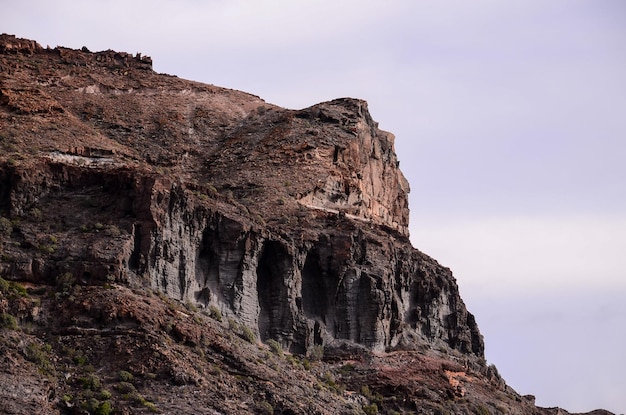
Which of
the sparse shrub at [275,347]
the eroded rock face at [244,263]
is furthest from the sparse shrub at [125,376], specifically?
the sparse shrub at [275,347]

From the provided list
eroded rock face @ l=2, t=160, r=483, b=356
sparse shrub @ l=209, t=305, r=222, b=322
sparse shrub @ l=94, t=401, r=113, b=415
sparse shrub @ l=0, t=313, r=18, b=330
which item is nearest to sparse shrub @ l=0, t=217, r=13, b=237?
eroded rock face @ l=2, t=160, r=483, b=356

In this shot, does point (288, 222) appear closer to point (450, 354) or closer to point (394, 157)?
point (450, 354)

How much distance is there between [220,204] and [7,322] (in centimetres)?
2258

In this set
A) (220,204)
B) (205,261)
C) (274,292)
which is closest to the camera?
(205,261)

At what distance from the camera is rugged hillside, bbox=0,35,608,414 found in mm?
95562

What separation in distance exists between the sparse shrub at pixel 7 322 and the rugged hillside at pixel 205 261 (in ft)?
0.25

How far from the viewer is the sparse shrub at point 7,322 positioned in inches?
3701

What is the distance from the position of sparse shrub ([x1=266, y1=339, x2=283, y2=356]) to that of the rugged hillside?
15 centimetres

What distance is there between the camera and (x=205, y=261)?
365 ft

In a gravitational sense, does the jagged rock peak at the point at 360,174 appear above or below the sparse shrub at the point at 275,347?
above

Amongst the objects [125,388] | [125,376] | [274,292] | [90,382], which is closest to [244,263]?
[274,292]

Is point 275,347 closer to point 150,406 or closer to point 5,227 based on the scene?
point 5,227

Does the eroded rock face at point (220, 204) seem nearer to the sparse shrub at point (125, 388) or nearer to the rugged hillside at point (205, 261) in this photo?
the rugged hillside at point (205, 261)

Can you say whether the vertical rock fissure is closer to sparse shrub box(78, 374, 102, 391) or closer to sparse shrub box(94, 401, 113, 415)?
sparse shrub box(78, 374, 102, 391)
